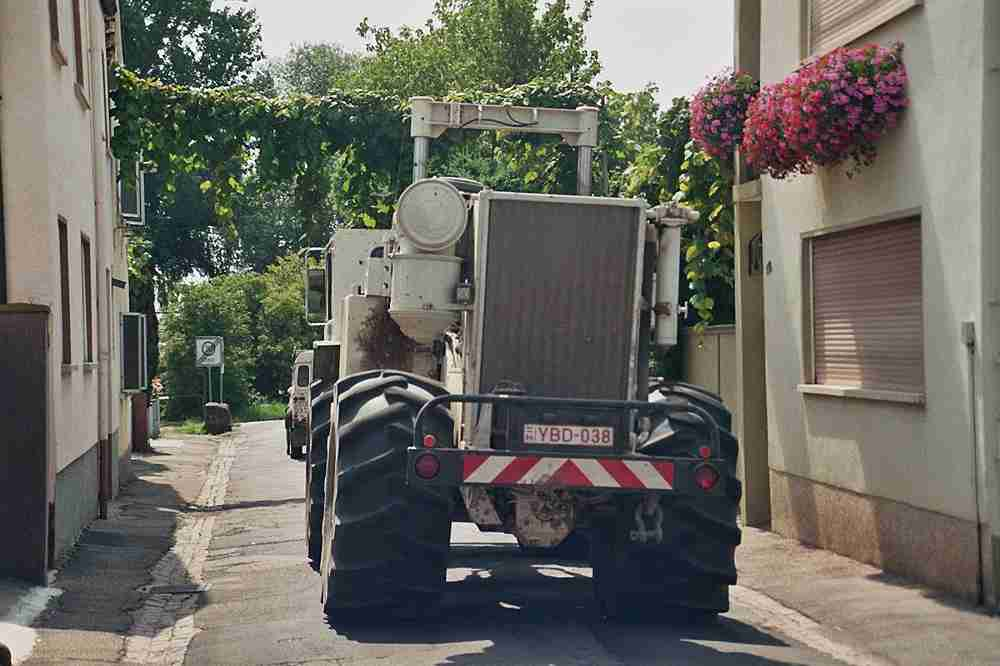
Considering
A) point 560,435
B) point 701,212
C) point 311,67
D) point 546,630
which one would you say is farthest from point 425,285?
point 311,67

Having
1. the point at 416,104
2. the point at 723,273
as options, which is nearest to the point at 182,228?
the point at 723,273

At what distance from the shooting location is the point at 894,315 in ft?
42.5

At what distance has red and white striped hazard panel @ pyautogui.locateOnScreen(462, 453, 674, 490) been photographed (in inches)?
364

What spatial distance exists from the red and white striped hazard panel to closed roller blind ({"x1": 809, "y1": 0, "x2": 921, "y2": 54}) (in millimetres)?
4706

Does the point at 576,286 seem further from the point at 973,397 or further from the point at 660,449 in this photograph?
the point at 973,397

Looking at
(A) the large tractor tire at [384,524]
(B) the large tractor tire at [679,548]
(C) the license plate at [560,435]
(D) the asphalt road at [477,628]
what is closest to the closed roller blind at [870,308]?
(D) the asphalt road at [477,628]

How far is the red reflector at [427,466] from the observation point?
919cm

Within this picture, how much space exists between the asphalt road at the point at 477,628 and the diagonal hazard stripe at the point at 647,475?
35.4 inches

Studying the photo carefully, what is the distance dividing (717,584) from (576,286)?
2.02m

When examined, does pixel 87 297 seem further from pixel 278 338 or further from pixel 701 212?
pixel 278 338

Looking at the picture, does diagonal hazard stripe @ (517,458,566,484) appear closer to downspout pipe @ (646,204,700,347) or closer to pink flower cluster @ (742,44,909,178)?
downspout pipe @ (646,204,700,347)

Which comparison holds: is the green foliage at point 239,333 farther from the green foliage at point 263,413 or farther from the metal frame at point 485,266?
the metal frame at point 485,266

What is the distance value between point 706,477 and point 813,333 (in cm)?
557

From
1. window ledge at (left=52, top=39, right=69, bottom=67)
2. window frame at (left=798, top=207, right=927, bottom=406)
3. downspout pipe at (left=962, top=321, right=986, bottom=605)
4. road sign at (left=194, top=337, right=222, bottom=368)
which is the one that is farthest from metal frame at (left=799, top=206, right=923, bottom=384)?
road sign at (left=194, top=337, right=222, bottom=368)
